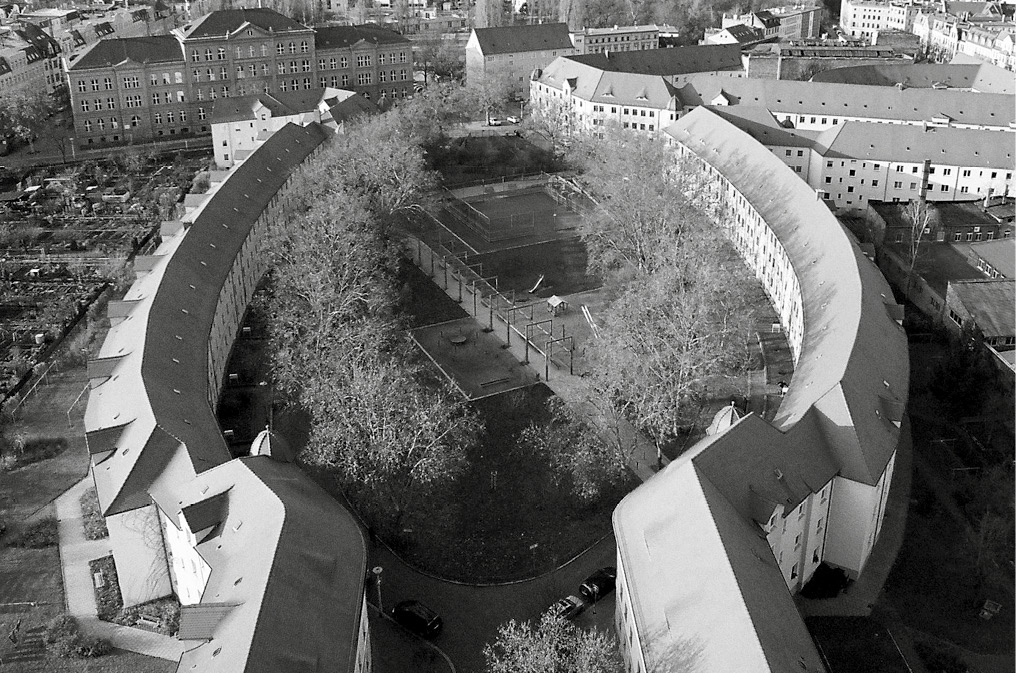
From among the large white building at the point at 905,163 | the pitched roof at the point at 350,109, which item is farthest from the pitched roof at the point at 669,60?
the large white building at the point at 905,163

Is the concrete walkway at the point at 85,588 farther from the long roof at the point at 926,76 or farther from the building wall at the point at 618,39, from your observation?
the building wall at the point at 618,39

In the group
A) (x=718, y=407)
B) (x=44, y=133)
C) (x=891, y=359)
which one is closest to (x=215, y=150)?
(x=44, y=133)

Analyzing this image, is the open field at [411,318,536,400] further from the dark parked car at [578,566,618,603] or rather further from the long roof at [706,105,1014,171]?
the long roof at [706,105,1014,171]

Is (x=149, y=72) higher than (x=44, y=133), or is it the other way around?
(x=149, y=72)

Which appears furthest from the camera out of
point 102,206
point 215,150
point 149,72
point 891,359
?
point 149,72

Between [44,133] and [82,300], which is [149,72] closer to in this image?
[44,133]

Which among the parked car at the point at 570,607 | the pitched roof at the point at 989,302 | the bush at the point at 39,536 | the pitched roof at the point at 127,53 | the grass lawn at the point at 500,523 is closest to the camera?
the parked car at the point at 570,607

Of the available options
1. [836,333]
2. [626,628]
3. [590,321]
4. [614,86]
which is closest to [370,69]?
[614,86]
